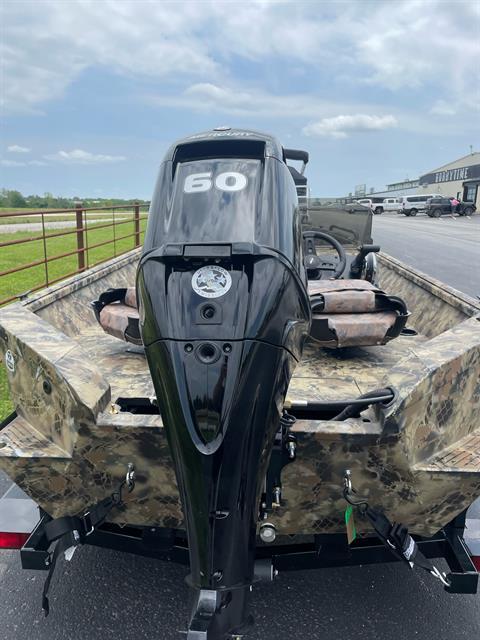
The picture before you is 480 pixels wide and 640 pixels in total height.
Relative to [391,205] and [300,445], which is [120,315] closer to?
[300,445]

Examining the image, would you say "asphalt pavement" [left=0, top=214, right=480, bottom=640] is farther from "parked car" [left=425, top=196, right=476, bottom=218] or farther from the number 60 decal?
"parked car" [left=425, top=196, right=476, bottom=218]

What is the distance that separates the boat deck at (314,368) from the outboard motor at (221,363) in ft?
2.03

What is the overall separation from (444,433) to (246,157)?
4.09ft

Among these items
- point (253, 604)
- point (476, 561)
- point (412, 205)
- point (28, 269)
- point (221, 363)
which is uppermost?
point (412, 205)

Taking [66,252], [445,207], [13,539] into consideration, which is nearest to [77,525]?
[13,539]

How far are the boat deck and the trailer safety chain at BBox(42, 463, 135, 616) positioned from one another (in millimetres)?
476

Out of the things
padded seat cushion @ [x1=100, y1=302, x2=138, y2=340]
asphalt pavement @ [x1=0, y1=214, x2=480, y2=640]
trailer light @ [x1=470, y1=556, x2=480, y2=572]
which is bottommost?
asphalt pavement @ [x1=0, y1=214, x2=480, y2=640]

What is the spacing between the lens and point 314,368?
2828 millimetres

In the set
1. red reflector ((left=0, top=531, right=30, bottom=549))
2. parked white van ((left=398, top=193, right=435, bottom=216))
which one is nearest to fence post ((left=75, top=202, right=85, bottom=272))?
red reflector ((left=0, top=531, right=30, bottom=549))

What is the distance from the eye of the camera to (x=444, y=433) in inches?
76.4

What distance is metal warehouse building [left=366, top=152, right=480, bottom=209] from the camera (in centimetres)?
4572

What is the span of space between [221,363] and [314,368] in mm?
1344

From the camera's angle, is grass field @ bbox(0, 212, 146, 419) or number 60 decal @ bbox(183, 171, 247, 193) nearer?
number 60 decal @ bbox(183, 171, 247, 193)

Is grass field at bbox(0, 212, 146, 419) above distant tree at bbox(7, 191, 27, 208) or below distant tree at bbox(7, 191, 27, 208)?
below
